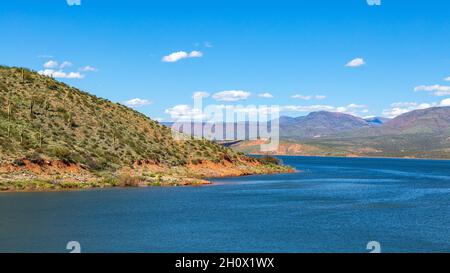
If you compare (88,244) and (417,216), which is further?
(417,216)

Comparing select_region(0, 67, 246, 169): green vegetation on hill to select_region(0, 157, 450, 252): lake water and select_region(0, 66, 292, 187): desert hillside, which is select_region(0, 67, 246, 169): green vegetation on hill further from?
select_region(0, 157, 450, 252): lake water

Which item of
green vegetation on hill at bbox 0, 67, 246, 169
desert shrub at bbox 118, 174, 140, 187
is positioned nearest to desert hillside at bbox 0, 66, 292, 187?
green vegetation on hill at bbox 0, 67, 246, 169

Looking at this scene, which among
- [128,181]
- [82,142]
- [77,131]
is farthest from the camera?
[77,131]

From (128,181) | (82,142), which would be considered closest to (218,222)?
(128,181)

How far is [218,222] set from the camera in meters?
44.5

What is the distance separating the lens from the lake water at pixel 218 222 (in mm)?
35188

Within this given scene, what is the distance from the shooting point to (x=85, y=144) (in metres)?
91.7

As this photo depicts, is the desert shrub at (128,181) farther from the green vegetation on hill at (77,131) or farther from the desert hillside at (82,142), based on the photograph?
the green vegetation on hill at (77,131)

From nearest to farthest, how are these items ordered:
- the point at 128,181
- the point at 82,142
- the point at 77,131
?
1. the point at 128,181
2. the point at 82,142
3. the point at 77,131

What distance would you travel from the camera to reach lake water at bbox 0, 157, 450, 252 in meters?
35.2

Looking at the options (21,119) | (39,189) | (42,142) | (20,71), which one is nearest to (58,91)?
(20,71)

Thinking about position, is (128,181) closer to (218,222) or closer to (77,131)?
(77,131)

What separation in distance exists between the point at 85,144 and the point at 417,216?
195ft

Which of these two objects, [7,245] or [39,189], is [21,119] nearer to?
[39,189]
